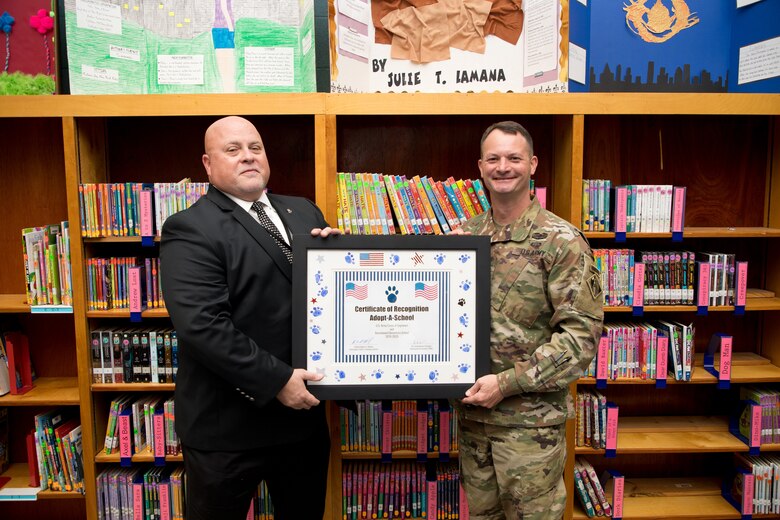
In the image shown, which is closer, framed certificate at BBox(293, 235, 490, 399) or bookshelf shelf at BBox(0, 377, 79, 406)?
framed certificate at BBox(293, 235, 490, 399)

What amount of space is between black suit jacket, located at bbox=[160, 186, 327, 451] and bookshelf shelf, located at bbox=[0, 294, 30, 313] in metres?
1.19

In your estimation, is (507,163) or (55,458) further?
(55,458)

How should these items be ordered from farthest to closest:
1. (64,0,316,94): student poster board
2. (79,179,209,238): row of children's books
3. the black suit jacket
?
(79,179,209,238): row of children's books
(64,0,316,94): student poster board
the black suit jacket

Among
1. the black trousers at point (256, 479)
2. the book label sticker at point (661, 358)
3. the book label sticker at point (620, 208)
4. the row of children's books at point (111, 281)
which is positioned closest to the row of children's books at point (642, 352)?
the book label sticker at point (661, 358)

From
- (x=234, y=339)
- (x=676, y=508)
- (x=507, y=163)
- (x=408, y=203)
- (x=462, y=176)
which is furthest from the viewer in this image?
(x=462, y=176)

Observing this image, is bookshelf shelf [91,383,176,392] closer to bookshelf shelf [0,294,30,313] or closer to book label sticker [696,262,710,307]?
bookshelf shelf [0,294,30,313]

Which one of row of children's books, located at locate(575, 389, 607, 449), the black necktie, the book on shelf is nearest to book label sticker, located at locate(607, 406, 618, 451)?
row of children's books, located at locate(575, 389, 607, 449)

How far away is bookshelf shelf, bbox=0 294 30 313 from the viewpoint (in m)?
2.38

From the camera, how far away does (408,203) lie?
7.71ft

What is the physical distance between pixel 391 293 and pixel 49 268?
173cm

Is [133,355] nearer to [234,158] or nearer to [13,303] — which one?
[13,303]

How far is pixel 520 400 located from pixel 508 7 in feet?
5.79

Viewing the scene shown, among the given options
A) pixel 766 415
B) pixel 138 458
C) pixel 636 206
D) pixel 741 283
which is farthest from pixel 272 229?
pixel 766 415

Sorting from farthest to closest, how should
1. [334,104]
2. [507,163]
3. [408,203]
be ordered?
1. [408,203]
2. [334,104]
3. [507,163]
